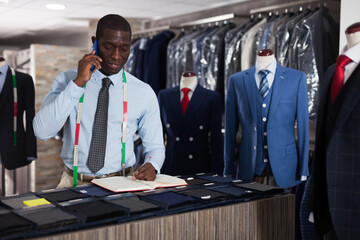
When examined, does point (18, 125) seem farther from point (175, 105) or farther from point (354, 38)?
point (354, 38)

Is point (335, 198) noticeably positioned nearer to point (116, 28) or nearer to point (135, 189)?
point (135, 189)

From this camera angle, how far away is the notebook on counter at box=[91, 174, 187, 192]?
1.87 metres

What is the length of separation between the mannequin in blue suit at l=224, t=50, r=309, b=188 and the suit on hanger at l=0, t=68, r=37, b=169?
7.76 feet

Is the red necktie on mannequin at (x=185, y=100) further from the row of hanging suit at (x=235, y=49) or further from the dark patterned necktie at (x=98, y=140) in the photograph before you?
the dark patterned necktie at (x=98, y=140)

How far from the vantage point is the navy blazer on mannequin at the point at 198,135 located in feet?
11.4

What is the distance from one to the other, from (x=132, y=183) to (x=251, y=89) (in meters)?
1.36

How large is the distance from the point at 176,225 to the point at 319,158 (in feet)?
2.81

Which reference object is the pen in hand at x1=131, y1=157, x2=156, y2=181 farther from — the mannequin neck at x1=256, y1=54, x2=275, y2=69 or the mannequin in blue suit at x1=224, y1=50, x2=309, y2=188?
the mannequin neck at x1=256, y1=54, x2=275, y2=69

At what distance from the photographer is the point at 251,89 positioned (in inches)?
118

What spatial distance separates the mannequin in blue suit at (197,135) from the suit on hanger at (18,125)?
164 centimetres

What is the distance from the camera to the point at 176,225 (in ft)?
5.46

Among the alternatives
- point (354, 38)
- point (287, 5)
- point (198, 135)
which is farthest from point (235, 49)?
point (354, 38)

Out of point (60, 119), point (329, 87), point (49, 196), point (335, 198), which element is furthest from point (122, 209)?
point (329, 87)

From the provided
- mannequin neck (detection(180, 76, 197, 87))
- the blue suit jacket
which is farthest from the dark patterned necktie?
mannequin neck (detection(180, 76, 197, 87))
